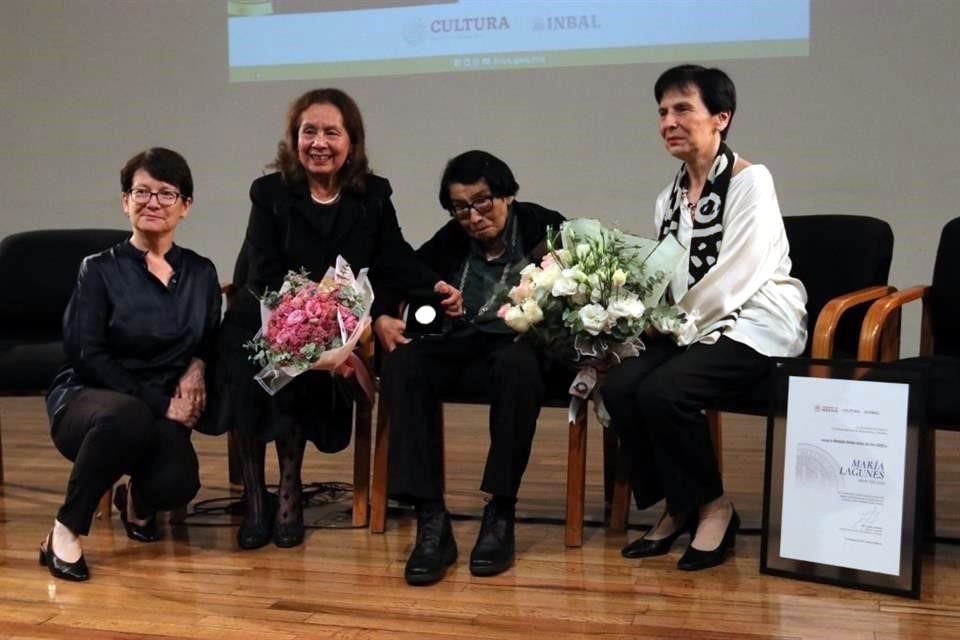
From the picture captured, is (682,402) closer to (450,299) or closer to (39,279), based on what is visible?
(450,299)

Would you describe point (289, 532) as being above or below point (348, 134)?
below

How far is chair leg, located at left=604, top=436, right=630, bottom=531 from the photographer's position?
3145 millimetres

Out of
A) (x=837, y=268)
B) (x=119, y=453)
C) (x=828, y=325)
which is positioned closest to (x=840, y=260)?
(x=837, y=268)

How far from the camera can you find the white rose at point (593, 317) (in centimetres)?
276

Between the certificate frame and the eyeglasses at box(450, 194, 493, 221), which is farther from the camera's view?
the eyeglasses at box(450, 194, 493, 221)

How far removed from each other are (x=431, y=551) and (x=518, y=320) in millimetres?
604

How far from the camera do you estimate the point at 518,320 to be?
284 centimetres

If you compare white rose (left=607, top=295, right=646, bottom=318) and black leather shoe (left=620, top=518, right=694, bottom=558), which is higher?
white rose (left=607, top=295, right=646, bottom=318)

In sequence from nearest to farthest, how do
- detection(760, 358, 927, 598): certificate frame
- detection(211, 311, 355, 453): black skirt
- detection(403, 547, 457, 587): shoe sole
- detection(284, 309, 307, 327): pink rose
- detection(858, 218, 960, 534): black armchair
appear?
detection(760, 358, 927, 598): certificate frame, detection(403, 547, 457, 587): shoe sole, detection(858, 218, 960, 534): black armchair, detection(284, 309, 307, 327): pink rose, detection(211, 311, 355, 453): black skirt

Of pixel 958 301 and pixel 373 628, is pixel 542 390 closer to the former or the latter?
pixel 373 628

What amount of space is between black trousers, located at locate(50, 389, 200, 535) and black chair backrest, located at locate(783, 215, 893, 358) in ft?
5.83

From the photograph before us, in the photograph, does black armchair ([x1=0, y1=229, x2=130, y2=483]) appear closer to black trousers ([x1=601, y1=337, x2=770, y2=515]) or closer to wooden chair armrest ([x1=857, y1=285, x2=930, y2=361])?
black trousers ([x1=601, y1=337, x2=770, y2=515])

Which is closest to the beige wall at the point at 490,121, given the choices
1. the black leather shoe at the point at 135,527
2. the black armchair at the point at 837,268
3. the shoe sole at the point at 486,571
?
the black armchair at the point at 837,268

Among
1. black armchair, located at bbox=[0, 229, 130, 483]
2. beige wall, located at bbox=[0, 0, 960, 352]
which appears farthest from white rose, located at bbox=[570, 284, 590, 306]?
beige wall, located at bbox=[0, 0, 960, 352]
